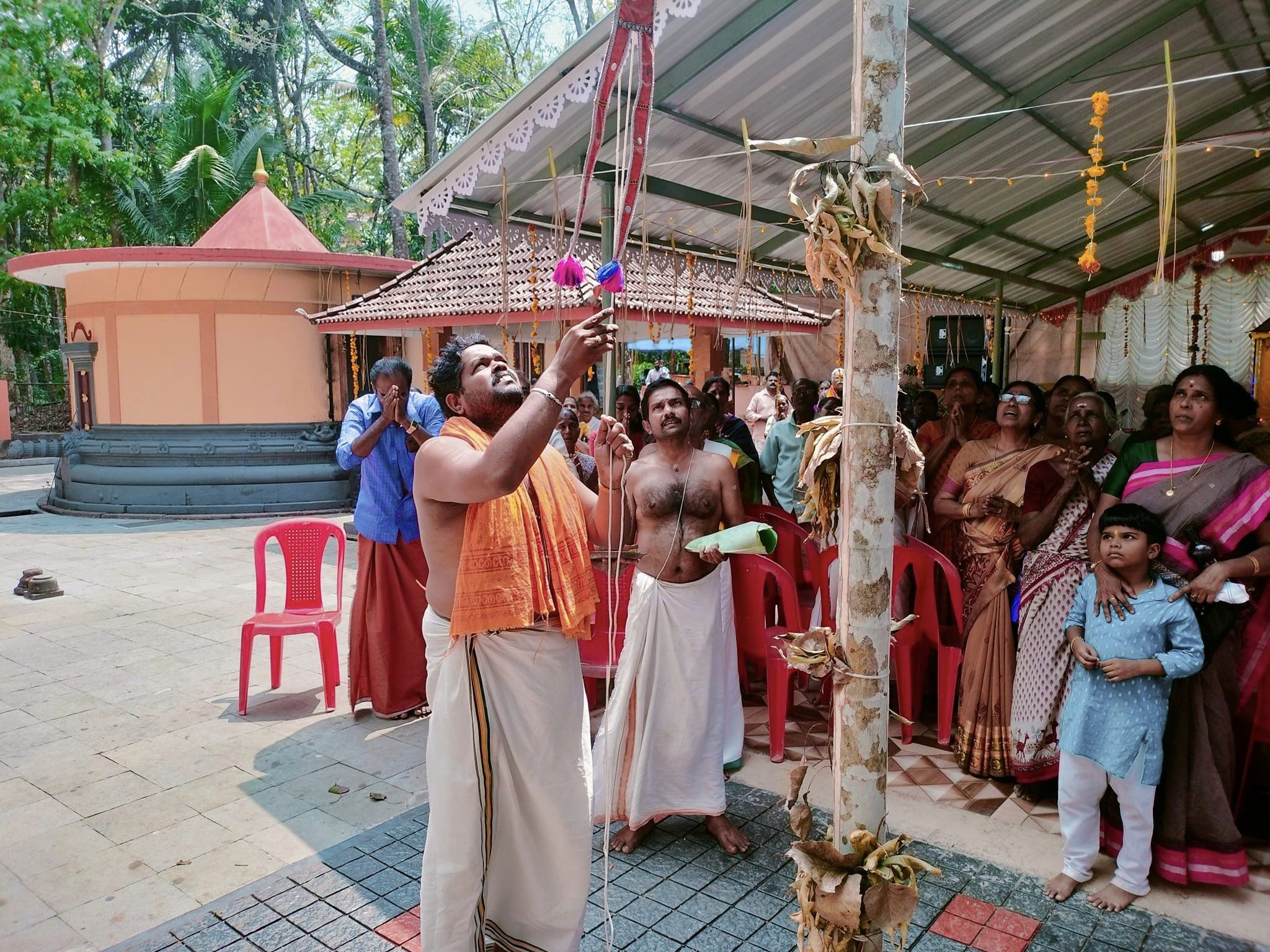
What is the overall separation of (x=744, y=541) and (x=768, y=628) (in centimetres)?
261

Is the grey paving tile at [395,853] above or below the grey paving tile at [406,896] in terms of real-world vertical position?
above

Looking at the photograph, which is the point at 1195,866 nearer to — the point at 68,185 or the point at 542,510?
the point at 542,510

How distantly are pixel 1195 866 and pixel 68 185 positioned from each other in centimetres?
2434

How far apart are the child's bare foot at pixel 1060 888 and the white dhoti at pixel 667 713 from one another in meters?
1.22

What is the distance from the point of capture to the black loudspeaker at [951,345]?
1261cm

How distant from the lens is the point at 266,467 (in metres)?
13.2

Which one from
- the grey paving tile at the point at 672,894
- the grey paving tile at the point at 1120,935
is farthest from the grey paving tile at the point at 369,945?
the grey paving tile at the point at 1120,935

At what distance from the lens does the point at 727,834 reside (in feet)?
11.5

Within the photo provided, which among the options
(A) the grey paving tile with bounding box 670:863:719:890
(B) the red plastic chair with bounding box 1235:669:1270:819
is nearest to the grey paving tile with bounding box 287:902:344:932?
(A) the grey paving tile with bounding box 670:863:719:890

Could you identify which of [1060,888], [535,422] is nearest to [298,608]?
[535,422]

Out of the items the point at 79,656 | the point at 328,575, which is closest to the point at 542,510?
the point at 79,656

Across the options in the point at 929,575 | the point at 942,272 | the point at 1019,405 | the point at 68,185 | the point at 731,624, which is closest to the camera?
the point at 731,624

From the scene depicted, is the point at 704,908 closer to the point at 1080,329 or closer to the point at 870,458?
the point at 870,458

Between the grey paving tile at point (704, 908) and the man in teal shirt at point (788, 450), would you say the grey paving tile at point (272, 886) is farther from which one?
the man in teal shirt at point (788, 450)
